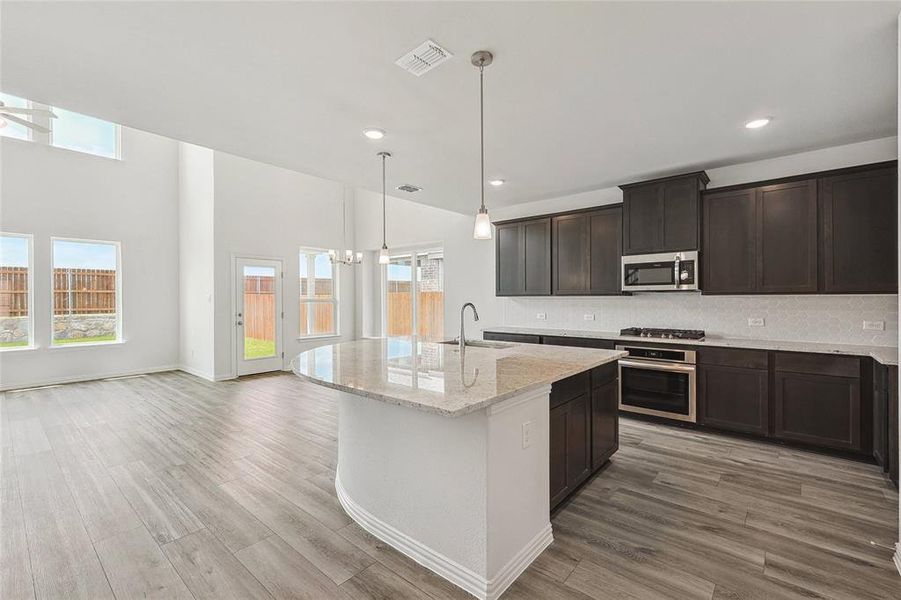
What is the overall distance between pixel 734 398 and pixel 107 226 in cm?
907

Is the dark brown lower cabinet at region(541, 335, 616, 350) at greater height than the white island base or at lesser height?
greater

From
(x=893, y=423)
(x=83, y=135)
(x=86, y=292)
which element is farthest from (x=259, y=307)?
(x=893, y=423)

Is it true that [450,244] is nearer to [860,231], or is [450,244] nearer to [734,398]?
[734,398]

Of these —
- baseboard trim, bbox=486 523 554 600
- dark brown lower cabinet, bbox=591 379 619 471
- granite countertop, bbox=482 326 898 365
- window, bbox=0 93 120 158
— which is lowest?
baseboard trim, bbox=486 523 554 600

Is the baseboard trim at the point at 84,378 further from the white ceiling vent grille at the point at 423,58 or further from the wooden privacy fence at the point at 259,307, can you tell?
the white ceiling vent grille at the point at 423,58

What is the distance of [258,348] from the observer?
23.8 feet

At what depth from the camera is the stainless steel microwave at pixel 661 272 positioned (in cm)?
411

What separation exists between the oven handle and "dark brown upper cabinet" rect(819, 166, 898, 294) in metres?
1.28

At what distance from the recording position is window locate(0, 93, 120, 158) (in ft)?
19.9

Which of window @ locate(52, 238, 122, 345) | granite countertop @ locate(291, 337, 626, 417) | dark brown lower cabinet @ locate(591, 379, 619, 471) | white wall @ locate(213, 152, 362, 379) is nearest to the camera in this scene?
granite countertop @ locate(291, 337, 626, 417)

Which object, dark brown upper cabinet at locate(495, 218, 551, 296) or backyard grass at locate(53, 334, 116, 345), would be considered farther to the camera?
backyard grass at locate(53, 334, 116, 345)

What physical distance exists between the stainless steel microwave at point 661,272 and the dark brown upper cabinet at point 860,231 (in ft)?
3.26

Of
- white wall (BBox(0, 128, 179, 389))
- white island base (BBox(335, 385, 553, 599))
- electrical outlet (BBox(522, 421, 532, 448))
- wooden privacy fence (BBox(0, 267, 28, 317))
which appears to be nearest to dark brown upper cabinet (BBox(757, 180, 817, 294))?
white island base (BBox(335, 385, 553, 599))

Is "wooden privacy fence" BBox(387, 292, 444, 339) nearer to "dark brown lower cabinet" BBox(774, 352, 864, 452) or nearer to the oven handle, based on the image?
the oven handle
